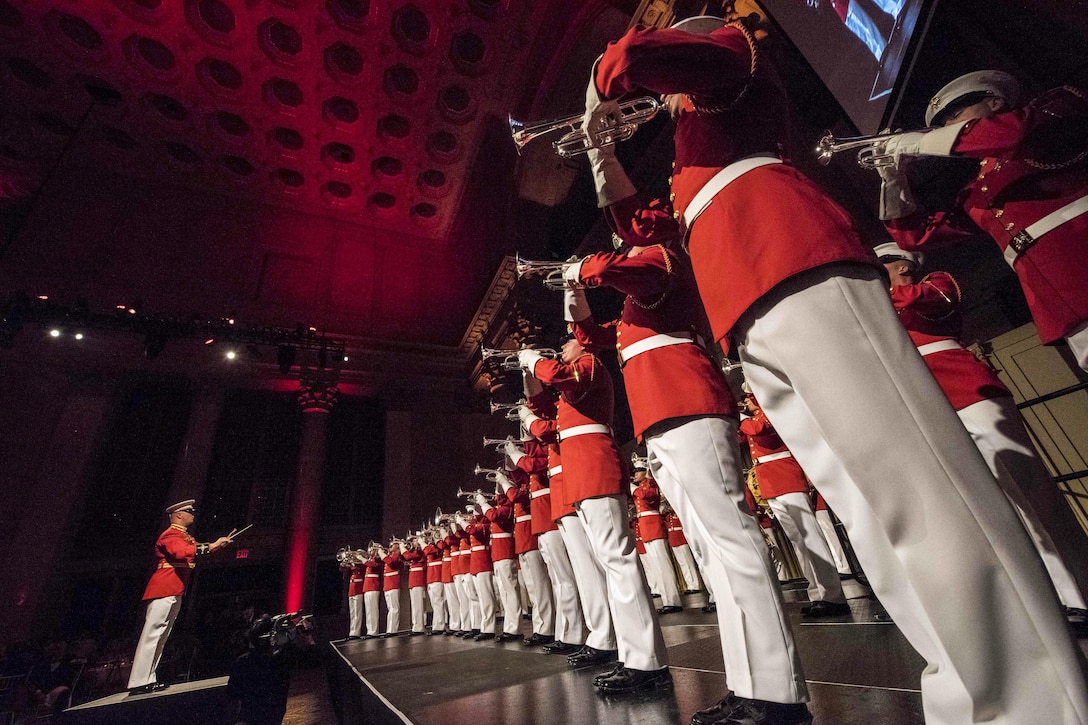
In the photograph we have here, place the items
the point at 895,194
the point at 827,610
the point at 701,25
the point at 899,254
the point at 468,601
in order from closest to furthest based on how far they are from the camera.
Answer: the point at 701,25 → the point at 895,194 → the point at 899,254 → the point at 827,610 → the point at 468,601

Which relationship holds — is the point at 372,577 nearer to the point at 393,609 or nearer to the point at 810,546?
the point at 393,609

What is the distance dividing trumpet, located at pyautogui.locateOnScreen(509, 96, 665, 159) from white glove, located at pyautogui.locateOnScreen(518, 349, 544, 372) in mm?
1136

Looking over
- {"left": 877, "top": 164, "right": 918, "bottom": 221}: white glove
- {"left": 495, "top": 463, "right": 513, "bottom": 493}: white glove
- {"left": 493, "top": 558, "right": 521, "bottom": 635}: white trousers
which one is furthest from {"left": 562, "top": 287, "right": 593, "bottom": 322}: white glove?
{"left": 493, "top": 558, "right": 521, "bottom": 635}: white trousers

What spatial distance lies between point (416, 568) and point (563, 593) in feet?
19.2

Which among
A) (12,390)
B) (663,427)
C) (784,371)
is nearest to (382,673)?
(663,427)

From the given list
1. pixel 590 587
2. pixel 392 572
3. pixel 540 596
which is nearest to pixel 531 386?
pixel 590 587

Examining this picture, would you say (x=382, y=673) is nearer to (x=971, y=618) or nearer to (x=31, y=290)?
(x=971, y=618)

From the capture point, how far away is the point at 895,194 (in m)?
2.01

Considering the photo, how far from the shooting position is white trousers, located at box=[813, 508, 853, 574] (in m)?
4.20

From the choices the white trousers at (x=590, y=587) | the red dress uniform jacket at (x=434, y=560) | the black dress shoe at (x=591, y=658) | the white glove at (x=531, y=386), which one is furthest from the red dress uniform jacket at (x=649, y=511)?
the red dress uniform jacket at (x=434, y=560)

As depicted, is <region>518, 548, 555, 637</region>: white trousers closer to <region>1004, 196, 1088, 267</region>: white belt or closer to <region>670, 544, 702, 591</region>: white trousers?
<region>670, 544, 702, 591</region>: white trousers

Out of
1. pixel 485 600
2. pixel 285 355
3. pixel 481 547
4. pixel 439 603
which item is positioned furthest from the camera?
pixel 285 355

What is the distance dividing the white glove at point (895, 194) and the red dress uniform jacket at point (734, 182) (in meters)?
1.05

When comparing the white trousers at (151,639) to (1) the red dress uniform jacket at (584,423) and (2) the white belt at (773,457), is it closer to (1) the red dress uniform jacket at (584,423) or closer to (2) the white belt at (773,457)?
(1) the red dress uniform jacket at (584,423)
